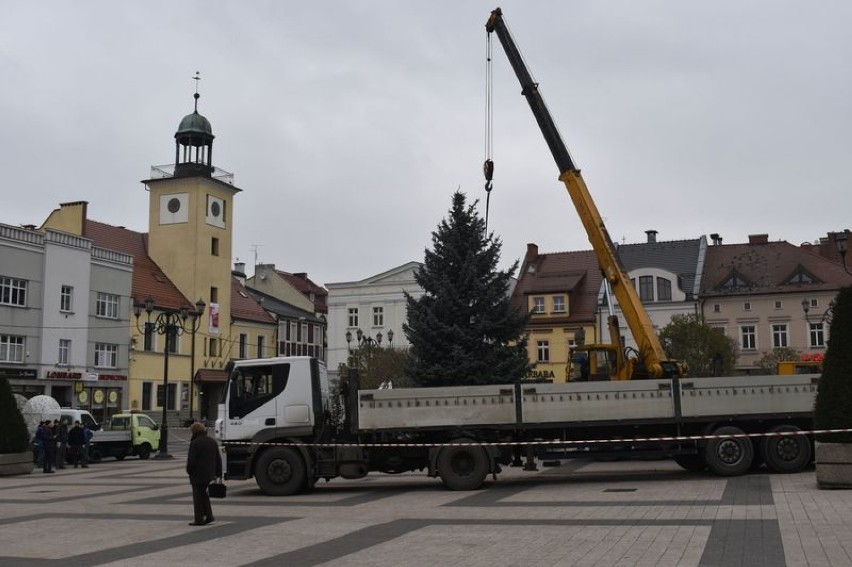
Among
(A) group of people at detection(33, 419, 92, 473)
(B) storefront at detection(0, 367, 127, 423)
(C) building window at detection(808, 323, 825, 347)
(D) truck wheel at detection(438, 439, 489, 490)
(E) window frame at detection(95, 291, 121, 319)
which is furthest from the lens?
(C) building window at detection(808, 323, 825, 347)

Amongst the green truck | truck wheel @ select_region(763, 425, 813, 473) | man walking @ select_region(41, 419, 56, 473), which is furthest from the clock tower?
truck wheel @ select_region(763, 425, 813, 473)

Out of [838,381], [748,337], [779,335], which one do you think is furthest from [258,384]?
[779,335]

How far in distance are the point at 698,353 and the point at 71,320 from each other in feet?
110

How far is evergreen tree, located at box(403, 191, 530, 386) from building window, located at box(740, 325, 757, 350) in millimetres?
29209

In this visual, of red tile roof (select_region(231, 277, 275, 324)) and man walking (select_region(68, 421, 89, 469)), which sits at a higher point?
red tile roof (select_region(231, 277, 275, 324))

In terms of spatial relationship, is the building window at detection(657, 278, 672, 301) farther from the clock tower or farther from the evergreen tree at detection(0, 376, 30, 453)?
the evergreen tree at detection(0, 376, 30, 453)

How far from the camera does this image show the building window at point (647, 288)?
5706 cm

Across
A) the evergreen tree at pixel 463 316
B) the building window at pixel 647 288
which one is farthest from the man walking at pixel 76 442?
the building window at pixel 647 288

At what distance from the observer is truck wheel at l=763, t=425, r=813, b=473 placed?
62.0ft

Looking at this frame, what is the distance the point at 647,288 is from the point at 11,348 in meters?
37.6

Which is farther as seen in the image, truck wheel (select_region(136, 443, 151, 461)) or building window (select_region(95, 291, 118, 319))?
building window (select_region(95, 291, 118, 319))

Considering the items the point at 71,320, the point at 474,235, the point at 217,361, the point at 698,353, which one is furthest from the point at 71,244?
the point at 698,353

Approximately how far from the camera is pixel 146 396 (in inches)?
2243

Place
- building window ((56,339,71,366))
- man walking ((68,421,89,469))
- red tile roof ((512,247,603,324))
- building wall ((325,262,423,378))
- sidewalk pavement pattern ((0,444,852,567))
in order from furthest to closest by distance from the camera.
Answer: building wall ((325,262,423,378)) < red tile roof ((512,247,603,324)) < building window ((56,339,71,366)) < man walking ((68,421,89,469)) < sidewalk pavement pattern ((0,444,852,567))
